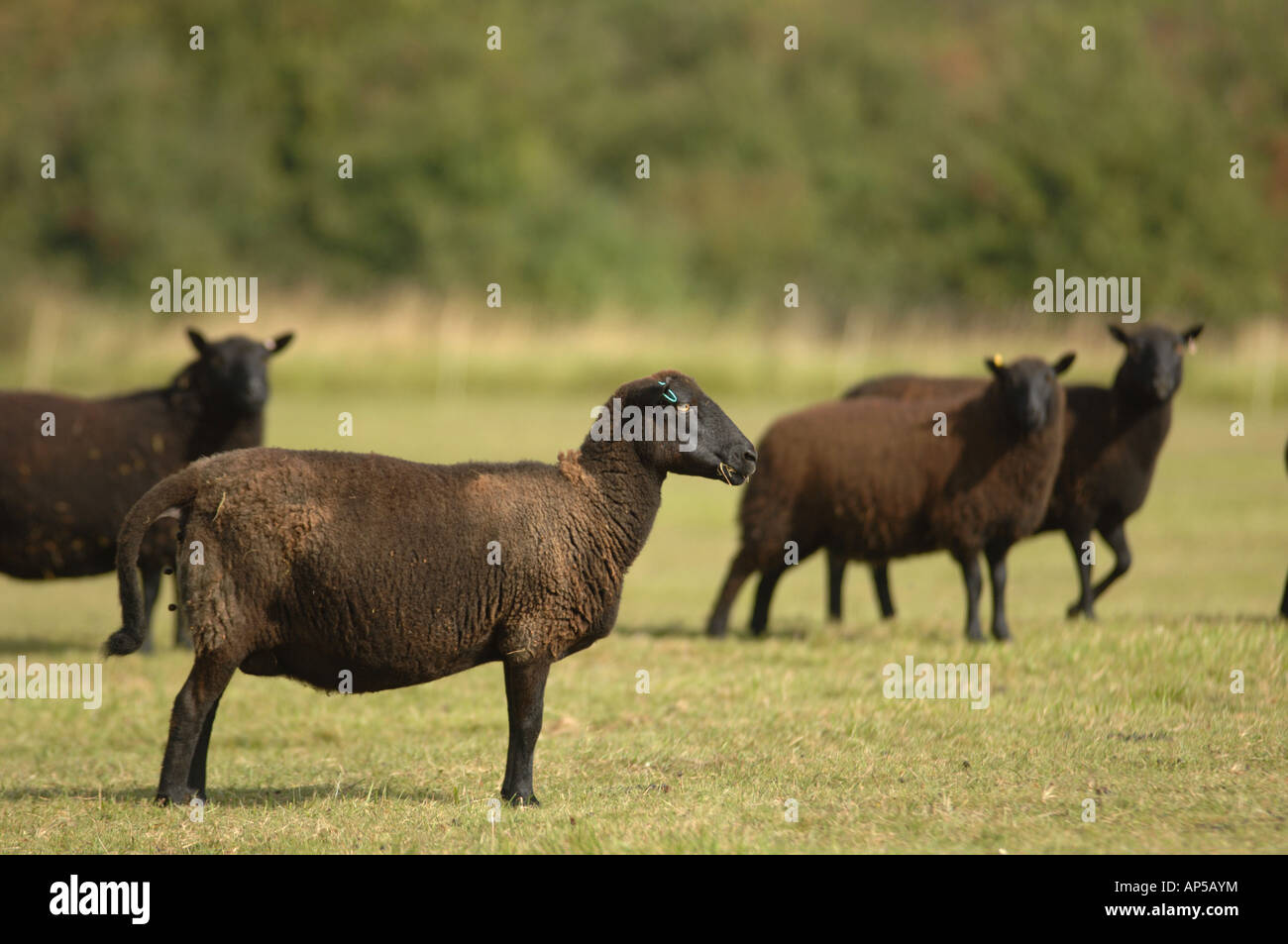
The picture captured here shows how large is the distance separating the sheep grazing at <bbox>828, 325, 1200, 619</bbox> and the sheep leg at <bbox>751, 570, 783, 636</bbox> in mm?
631

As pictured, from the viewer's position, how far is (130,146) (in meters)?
50.6

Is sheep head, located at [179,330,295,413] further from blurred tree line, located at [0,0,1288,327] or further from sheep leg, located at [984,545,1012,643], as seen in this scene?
blurred tree line, located at [0,0,1288,327]

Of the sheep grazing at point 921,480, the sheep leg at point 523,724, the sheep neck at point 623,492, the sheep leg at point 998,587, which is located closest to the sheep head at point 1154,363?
the sheep grazing at point 921,480

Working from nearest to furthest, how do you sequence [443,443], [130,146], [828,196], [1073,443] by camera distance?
1. [1073,443]
2. [443,443]
3. [130,146]
4. [828,196]

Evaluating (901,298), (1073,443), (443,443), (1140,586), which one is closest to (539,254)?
(901,298)

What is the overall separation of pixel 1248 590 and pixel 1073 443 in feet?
15.3

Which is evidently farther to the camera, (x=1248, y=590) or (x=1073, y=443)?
(x=1248, y=590)

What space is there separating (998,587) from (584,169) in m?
52.2

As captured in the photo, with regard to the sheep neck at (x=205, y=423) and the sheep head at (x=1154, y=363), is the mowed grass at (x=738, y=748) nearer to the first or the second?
the sheep neck at (x=205, y=423)

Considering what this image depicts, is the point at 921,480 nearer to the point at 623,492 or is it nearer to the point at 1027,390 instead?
the point at 1027,390

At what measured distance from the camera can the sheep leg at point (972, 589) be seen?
43.0ft

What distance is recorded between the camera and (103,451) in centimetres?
1348
